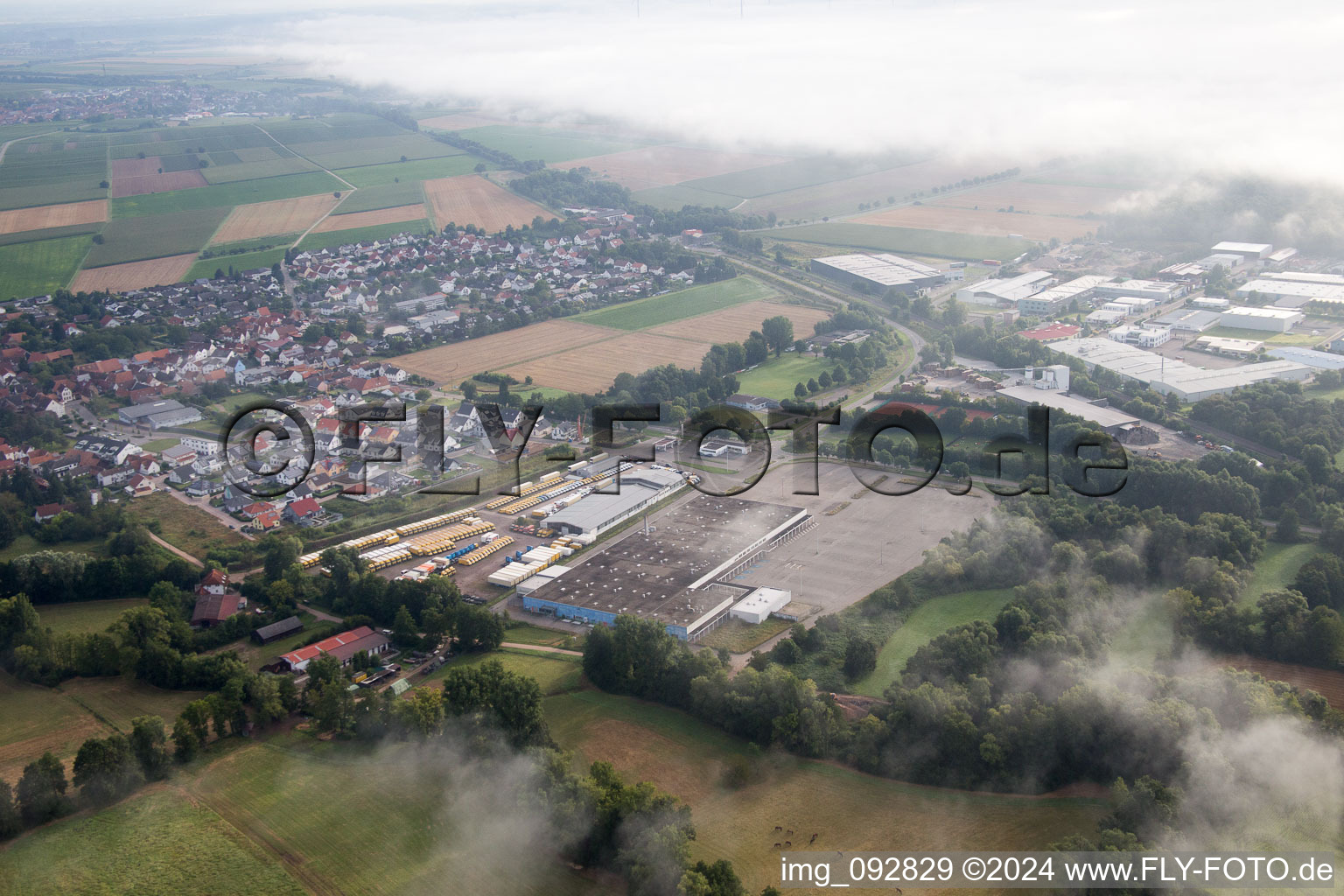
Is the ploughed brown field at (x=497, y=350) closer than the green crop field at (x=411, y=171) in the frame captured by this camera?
Yes

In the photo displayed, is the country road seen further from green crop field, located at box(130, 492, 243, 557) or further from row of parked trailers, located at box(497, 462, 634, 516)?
row of parked trailers, located at box(497, 462, 634, 516)

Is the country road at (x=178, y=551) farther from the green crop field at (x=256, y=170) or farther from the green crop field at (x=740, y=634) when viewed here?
the green crop field at (x=256, y=170)

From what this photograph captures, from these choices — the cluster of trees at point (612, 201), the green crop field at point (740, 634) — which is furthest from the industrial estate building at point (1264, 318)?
the green crop field at point (740, 634)

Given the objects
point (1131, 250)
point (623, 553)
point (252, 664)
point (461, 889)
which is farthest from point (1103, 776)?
point (1131, 250)

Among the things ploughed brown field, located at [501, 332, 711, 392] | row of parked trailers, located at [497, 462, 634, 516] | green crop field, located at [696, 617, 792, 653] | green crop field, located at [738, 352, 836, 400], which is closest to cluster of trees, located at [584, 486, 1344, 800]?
green crop field, located at [696, 617, 792, 653]

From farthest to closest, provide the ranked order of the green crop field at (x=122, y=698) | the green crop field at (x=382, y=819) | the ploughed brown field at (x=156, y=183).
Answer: the ploughed brown field at (x=156, y=183) → the green crop field at (x=122, y=698) → the green crop field at (x=382, y=819)
